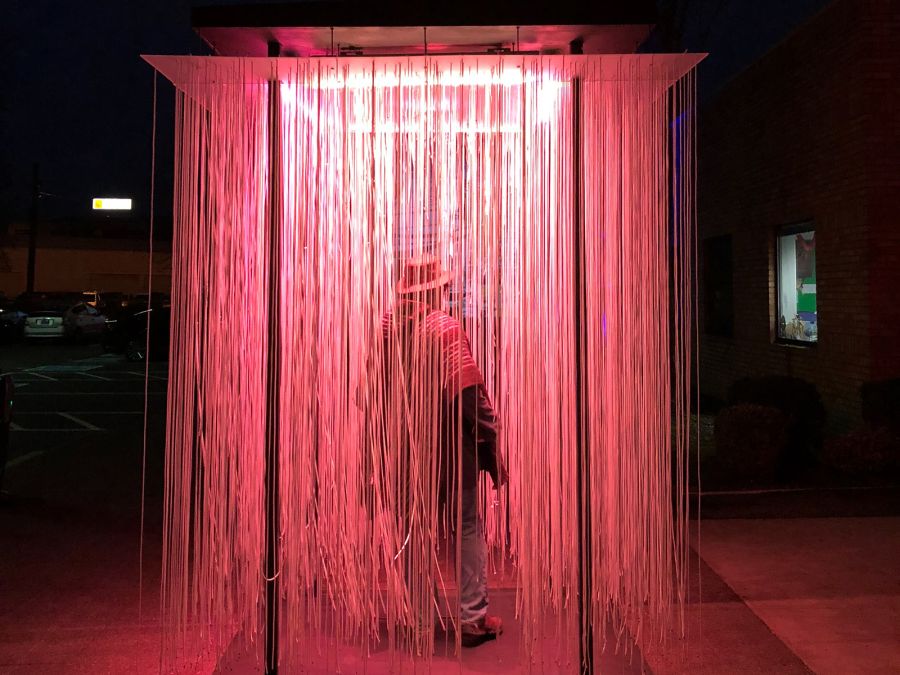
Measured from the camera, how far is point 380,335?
3439mm

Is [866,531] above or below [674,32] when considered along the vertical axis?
below

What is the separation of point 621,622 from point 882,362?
16.2 ft

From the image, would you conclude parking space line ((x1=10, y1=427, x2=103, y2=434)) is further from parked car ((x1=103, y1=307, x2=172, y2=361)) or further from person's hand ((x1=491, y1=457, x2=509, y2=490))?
parked car ((x1=103, y1=307, x2=172, y2=361))

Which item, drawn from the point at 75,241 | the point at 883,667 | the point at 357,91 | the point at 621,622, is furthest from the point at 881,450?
the point at 75,241

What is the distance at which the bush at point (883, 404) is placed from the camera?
7.14m

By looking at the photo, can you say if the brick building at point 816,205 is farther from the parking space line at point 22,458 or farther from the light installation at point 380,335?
the parking space line at point 22,458

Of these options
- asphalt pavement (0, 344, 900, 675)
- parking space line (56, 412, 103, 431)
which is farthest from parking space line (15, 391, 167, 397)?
asphalt pavement (0, 344, 900, 675)

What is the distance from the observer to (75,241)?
159 ft

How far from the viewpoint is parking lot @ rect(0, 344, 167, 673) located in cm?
420

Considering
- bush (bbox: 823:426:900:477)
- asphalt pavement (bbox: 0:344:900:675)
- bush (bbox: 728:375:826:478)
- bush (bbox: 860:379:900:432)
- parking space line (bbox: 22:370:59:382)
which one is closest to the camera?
asphalt pavement (bbox: 0:344:900:675)

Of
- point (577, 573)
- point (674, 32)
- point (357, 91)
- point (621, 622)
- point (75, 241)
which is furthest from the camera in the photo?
point (75, 241)

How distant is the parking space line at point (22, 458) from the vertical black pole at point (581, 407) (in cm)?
751

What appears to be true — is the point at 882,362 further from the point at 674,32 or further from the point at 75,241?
the point at 75,241

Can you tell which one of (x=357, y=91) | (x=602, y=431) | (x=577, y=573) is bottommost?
(x=577, y=573)
